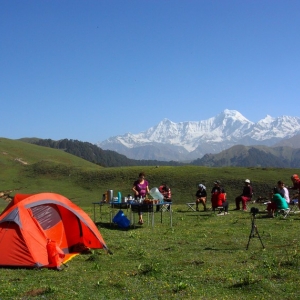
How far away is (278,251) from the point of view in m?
12.0

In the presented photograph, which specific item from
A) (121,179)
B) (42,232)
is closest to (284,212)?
(42,232)

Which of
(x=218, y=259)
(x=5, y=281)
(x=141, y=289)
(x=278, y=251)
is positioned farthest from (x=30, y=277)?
(x=278, y=251)

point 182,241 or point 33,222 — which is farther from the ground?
point 33,222

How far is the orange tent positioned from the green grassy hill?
4384 cm

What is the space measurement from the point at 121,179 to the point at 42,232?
204ft

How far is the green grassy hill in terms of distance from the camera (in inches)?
2511

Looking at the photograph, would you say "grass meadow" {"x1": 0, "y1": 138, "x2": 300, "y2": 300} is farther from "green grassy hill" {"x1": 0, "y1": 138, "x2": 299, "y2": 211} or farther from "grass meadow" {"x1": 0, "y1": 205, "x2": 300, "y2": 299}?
"green grassy hill" {"x1": 0, "y1": 138, "x2": 299, "y2": 211}

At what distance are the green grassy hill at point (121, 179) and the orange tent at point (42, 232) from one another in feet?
144

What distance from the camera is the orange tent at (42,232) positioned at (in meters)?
11.2

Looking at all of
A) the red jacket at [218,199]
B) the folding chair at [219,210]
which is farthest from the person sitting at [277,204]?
the red jacket at [218,199]

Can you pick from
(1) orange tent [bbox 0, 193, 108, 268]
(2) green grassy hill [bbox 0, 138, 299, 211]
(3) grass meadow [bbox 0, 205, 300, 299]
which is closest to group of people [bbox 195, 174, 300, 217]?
(3) grass meadow [bbox 0, 205, 300, 299]

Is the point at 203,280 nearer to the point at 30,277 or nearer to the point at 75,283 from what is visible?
the point at 75,283

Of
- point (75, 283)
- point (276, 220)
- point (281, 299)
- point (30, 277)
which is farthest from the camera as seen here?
point (276, 220)

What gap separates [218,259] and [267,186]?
53501 mm
